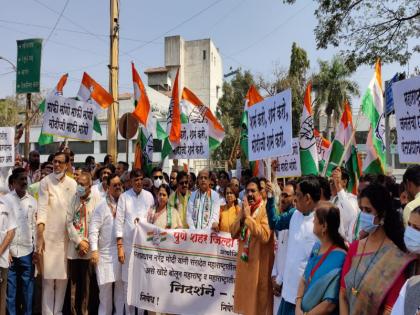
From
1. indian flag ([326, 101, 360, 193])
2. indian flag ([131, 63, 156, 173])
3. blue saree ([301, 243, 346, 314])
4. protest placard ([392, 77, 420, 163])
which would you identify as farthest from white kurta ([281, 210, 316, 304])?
indian flag ([131, 63, 156, 173])

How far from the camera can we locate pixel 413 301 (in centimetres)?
200

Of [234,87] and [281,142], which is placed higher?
[234,87]

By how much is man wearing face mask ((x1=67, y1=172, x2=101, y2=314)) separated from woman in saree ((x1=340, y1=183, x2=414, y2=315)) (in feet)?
12.0

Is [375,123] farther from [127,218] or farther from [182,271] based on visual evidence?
[127,218]

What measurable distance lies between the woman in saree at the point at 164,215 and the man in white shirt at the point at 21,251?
1.45 metres

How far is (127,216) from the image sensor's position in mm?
5793

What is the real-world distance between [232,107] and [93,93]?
86.6ft

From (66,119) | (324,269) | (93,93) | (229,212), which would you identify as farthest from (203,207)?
(93,93)

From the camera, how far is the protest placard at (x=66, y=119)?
27.8ft

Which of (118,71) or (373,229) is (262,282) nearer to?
(373,229)

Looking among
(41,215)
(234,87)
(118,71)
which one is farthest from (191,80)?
(41,215)

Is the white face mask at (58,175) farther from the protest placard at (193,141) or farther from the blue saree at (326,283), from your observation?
the blue saree at (326,283)

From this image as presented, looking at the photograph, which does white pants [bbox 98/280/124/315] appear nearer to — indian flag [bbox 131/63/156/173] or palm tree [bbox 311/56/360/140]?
indian flag [bbox 131/63/156/173]

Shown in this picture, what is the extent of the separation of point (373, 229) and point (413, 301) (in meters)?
0.95
